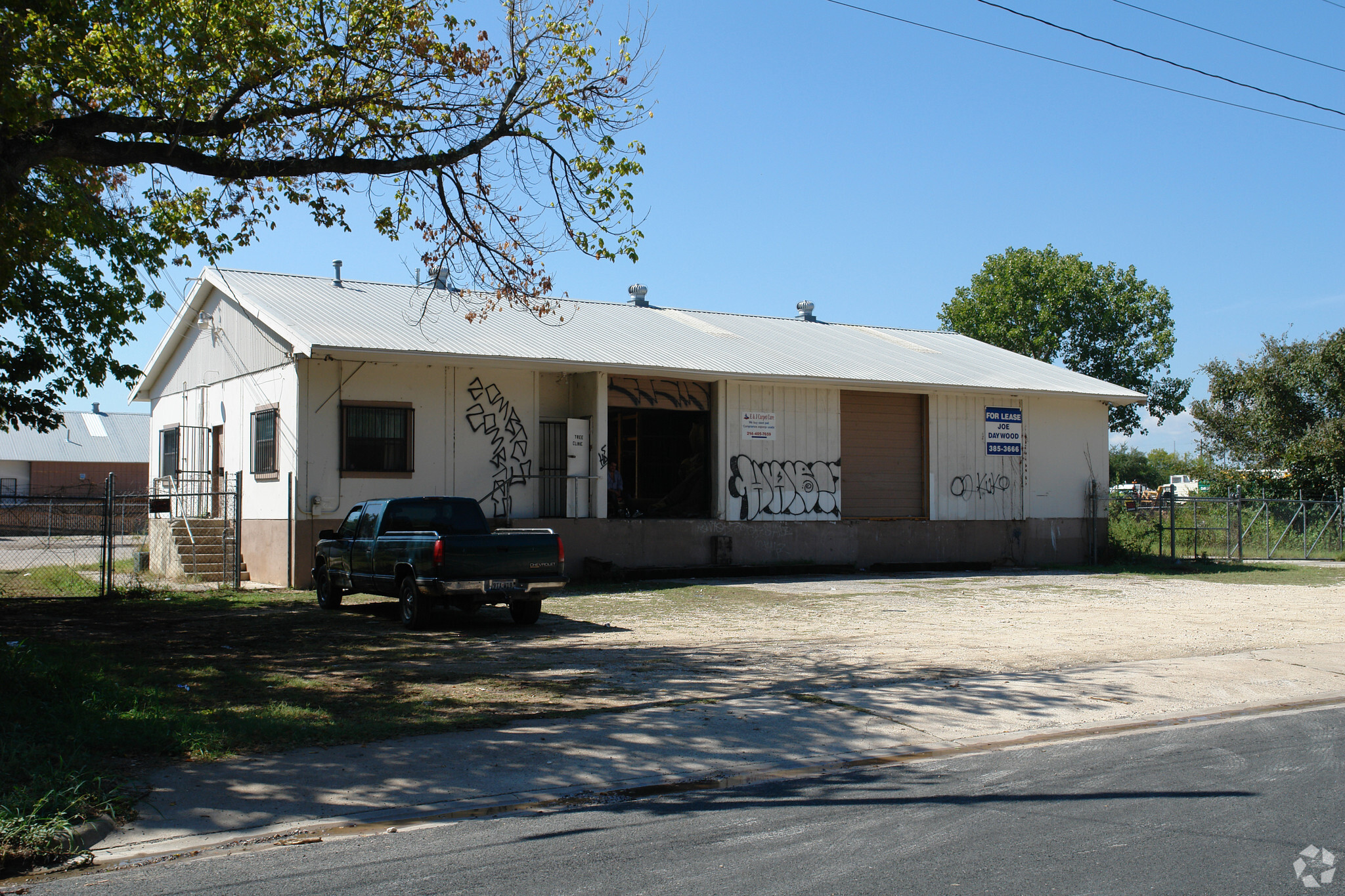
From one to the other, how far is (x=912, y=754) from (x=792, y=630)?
6.82m

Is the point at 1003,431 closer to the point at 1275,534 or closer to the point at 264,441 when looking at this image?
the point at 1275,534

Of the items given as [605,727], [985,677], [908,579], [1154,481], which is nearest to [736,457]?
[908,579]

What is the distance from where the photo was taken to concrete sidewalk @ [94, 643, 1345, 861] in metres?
6.28

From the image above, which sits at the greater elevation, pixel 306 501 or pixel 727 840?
pixel 306 501

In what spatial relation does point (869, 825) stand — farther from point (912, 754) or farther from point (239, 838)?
point (239, 838)

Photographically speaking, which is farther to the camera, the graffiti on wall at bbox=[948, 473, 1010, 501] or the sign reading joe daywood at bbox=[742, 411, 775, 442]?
the graffiti on wall at bbox=[948, 473, 1010, 501]

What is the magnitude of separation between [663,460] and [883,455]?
5.58 meters

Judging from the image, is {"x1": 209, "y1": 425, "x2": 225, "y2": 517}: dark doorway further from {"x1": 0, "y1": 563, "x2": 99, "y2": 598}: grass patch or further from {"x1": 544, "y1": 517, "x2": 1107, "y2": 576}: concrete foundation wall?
{"x1": 544, "y1": 517, "x2": 1107, "y2": 576}: concrete foundation wall

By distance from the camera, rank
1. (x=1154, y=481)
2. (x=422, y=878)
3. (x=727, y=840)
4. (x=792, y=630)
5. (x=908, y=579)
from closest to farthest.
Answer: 1. (x=422, y=878)
2. (x=727, y=840)
3. (x=792, y=630)
4. (x=908, y=579)
5. (x=1154, y=481)

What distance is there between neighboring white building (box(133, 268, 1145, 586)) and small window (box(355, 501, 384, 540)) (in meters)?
4.35

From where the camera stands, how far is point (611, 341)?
2486cm

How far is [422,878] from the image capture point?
202 inches

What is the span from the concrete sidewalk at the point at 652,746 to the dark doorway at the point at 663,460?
15036 millimetres

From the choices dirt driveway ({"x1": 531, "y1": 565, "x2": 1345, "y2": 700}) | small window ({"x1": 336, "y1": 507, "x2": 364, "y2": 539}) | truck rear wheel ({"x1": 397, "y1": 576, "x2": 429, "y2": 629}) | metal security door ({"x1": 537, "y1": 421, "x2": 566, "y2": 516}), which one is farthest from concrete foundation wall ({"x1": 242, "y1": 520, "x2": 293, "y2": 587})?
truck rear wheel ({"x1": 397, "y1": 576, "x2": 429, "y2": 629})
